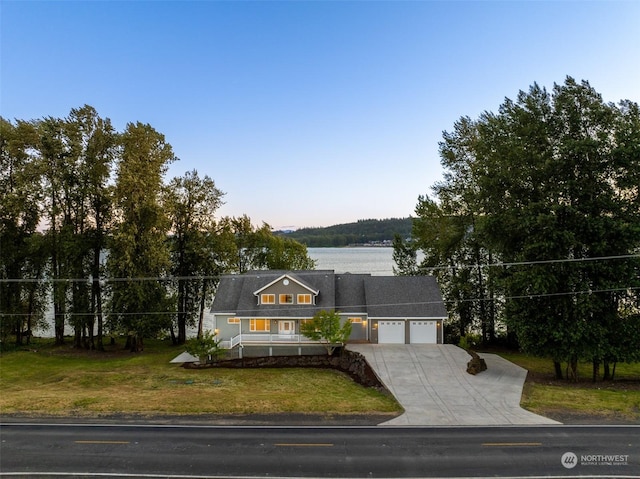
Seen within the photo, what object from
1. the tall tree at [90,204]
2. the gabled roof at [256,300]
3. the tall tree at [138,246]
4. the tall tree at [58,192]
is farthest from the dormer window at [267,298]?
the tall tree at [58,192]

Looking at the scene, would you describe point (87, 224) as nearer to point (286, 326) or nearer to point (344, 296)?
point (286, 326)

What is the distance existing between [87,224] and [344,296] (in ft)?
77.9

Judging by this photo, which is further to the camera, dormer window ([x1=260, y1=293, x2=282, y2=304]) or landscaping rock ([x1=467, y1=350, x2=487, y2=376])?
dormer window ([x1=260, y1=293, x2=282, y2=304])

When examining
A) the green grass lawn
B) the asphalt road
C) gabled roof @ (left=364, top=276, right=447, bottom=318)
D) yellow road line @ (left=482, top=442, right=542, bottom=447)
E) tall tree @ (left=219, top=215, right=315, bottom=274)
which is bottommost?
the green grass lawn

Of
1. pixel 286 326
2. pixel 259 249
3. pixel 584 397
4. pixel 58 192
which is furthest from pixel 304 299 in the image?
pixel 58 192

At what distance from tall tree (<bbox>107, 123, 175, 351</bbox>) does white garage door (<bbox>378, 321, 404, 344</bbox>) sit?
59.3 feet

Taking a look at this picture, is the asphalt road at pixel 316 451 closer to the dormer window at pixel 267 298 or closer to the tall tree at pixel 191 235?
the dormer window at pixel 267 298

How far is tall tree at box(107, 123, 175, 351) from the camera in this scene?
34031mm

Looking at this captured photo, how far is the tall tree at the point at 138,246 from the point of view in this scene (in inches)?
1340

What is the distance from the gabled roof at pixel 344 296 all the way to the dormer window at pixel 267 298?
339 mm

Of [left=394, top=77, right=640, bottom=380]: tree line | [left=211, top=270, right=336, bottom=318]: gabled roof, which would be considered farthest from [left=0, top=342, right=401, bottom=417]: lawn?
[left=394, top=77, right=640, bottom=380]: tree line

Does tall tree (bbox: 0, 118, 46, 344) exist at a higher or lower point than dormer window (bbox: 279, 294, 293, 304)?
higher

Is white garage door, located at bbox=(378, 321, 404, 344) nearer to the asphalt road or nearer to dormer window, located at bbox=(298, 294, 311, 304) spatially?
dormer window, located at bbox=(298, 294, 311, 304)

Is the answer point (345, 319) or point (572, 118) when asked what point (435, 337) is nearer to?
point (345, 319)
